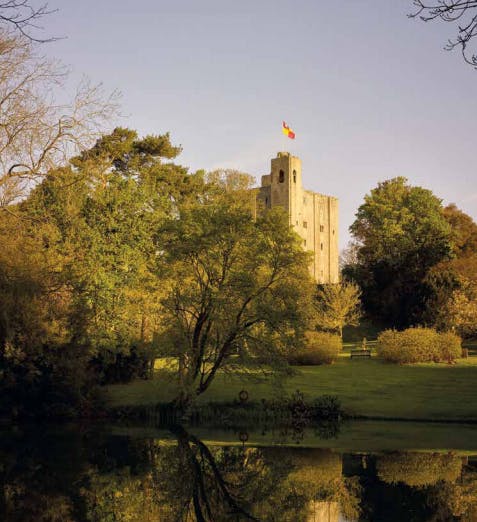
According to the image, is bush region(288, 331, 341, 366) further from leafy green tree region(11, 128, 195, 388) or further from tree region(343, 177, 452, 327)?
tree region(343, 177, 452, 327)

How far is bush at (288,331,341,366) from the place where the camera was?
1657 inches

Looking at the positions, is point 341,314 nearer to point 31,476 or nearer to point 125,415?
point 125,415

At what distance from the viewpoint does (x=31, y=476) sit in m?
15.9

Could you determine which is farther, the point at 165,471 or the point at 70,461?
the point at 70,461

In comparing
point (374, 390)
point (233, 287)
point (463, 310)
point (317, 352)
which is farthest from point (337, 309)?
point (233, 287)

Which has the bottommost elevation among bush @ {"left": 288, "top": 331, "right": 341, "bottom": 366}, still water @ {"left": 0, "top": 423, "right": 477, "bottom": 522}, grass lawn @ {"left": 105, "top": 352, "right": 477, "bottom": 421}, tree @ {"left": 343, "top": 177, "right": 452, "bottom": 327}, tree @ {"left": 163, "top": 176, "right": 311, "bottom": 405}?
still water @ {"left": 0, "top": 423, "right": 477, "bottom": 522}

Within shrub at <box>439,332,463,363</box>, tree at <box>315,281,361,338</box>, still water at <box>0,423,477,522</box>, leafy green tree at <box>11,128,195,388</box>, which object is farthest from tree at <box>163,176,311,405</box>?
tree at <box>315,281,361,338</box>

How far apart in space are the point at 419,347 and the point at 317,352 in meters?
5.96

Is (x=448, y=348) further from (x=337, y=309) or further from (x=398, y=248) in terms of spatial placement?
(x=398, y=248)

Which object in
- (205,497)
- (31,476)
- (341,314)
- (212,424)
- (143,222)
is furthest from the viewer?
(341,314)

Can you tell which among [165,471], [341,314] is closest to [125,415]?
[165,471]

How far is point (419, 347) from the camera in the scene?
4134 cm

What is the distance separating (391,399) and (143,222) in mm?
15737

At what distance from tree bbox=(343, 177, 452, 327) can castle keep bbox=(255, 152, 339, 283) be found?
49.9ft
